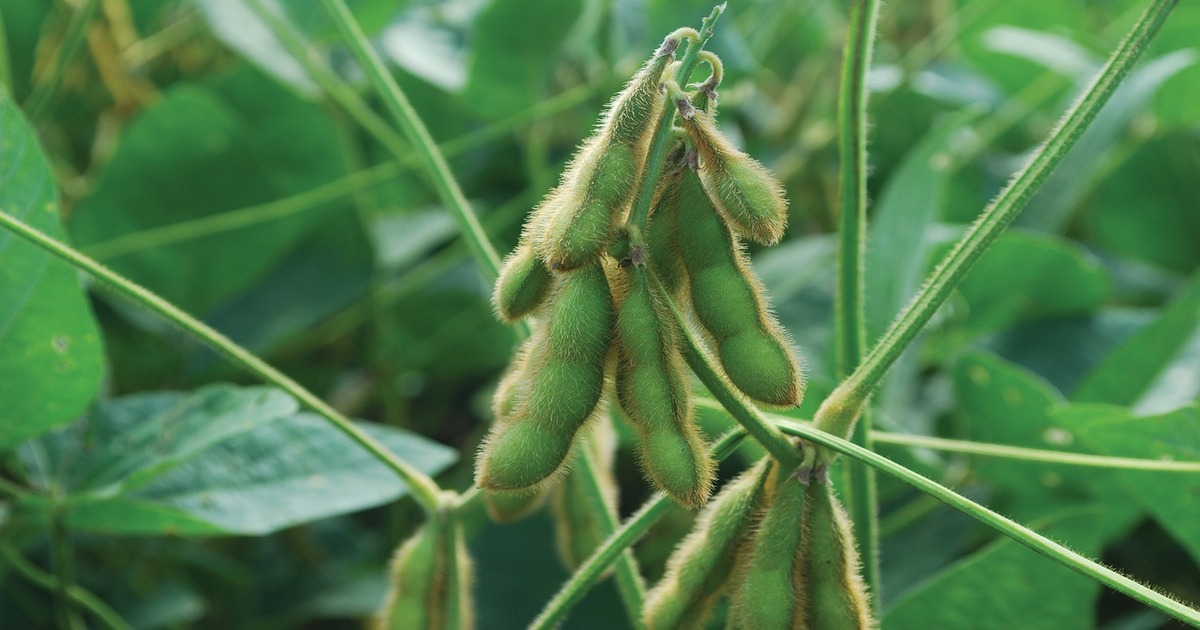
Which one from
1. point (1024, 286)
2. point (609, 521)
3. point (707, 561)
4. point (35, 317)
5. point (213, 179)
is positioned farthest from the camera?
point (213, 179)

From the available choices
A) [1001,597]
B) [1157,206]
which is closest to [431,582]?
[1001,597]

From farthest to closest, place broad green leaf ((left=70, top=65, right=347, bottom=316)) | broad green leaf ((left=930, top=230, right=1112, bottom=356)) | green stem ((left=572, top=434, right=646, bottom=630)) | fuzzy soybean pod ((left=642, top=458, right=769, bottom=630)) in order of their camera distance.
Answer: broad green leaf ((left=70, top=65, right=347, bottom=316)), broad green leaf ((left=930, top=230, right=1112, bottom=356)), green stem ((left=572, top=434, right=646, bottom=630)), fuzzy soybean pod ((left=642, top=458, right=769, bottom=630))

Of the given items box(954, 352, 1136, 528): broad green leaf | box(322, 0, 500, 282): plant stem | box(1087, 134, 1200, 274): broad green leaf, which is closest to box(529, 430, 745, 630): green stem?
box(322, 0, 500, 282): plant stem

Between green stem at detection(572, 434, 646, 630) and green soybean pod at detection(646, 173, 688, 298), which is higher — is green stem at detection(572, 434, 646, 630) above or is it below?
below

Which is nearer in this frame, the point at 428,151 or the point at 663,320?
the point at 663,320

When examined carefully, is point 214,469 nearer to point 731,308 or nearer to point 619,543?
point 619,543

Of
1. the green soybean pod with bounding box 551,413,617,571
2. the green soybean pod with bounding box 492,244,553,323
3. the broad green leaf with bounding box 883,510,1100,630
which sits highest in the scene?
the green soybean pod with bounding box 492,244,553,323

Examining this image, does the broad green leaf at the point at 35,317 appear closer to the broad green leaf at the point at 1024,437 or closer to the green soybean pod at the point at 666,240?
the green soybean pod at the point at 666,240

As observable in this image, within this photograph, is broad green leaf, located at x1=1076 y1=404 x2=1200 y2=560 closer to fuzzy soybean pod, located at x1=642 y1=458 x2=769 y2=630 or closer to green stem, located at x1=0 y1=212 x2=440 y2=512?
fuzzy soybean pod, located at x1=642 y1=458 x2=769 y2=630
